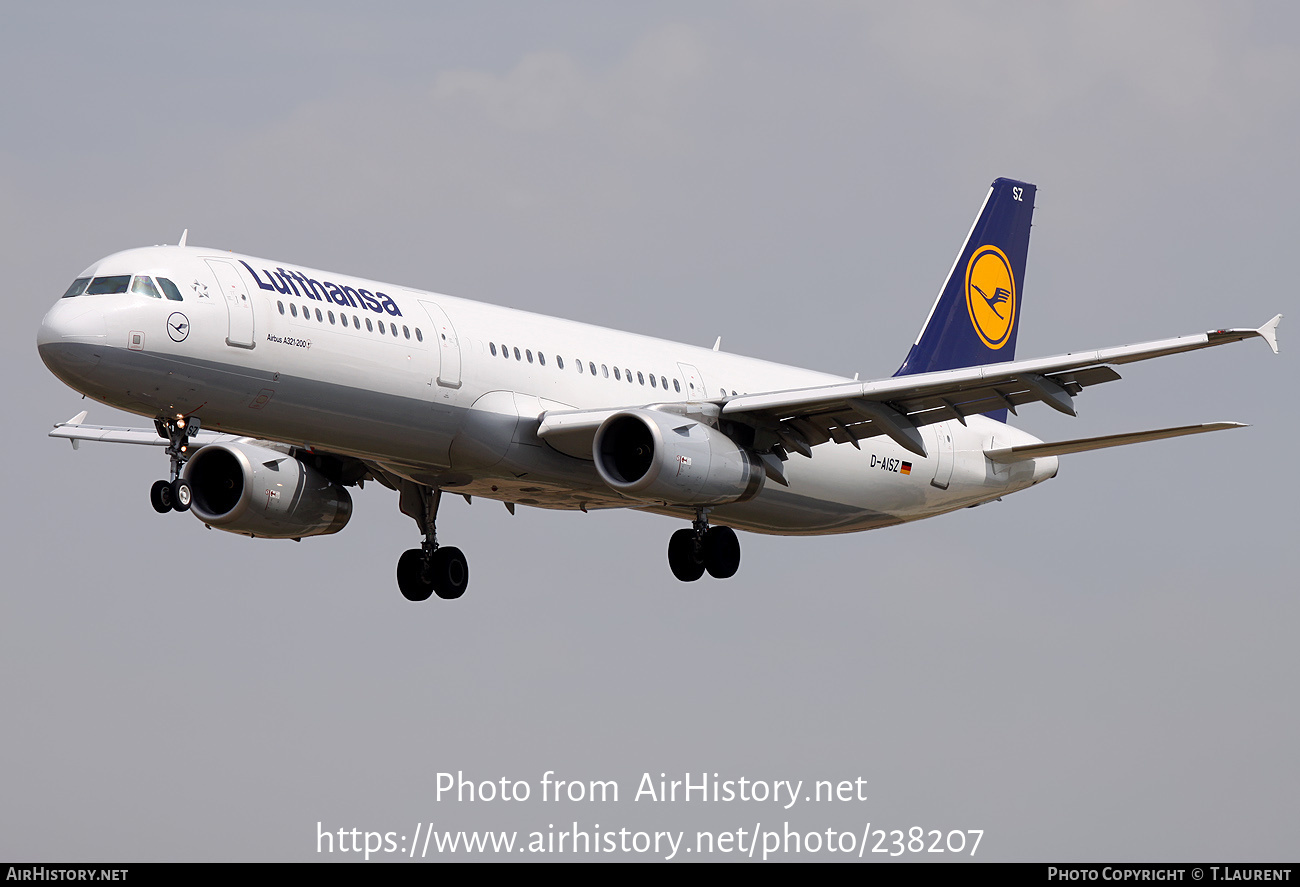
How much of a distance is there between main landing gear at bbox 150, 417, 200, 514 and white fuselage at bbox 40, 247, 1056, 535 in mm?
324

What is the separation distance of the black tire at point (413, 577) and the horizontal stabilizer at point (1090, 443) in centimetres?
1258

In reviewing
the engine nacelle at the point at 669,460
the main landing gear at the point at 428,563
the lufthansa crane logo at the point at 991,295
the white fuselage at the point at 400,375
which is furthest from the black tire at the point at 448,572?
the lufthansa crane logo at the point at 991,295

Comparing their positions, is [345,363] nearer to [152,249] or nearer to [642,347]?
[152,249]

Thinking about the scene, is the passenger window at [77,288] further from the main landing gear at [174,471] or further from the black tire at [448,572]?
the black tire at [448,572]

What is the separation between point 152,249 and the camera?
30.9 m

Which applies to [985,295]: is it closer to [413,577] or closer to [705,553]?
[705,553]

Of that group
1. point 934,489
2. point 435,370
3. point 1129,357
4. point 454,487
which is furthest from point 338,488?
point 1129,357

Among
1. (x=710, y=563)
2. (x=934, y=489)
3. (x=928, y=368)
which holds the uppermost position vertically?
(x=928, y=368)

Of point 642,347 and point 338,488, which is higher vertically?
point 642,347

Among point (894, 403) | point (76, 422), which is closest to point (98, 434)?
point (76, 422)

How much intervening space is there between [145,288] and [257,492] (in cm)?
704

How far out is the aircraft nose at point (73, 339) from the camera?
29.3 m

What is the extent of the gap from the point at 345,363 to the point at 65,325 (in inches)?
178

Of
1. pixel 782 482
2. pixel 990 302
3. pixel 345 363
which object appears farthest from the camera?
pixel 990 302
